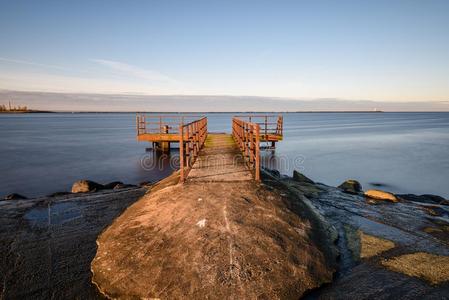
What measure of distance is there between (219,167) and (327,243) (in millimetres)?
4200

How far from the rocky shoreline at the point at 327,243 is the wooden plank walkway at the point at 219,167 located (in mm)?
945

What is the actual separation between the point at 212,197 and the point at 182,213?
0.85m

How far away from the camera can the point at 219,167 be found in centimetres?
957

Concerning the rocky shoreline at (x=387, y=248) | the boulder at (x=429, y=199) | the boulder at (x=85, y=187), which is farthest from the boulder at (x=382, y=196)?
the boulder at (x=85, y=187)

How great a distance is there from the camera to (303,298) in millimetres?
5012

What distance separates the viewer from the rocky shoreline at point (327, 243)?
17.9ft

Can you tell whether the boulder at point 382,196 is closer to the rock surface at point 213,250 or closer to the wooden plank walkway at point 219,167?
the wooden plank walkway at point 219,167

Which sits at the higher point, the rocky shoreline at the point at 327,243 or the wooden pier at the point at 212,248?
the wooden pier at the point at 212,248

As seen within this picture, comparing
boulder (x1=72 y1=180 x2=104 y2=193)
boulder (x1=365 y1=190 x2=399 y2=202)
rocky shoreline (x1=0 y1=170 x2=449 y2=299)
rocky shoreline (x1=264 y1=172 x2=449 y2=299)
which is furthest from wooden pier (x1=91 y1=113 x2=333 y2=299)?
boulder (x1=365 y1=190 x2=399 y2=202)

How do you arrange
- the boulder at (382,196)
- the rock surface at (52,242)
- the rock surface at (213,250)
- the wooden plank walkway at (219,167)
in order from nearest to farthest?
1. the rock surface at (213,250)
2. the rock surface at (52,242)
3. the wooden plank walkway at (219,167)
4. the boulder at (382,196)

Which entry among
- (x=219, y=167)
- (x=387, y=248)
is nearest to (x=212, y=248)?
(x=219, y=167)

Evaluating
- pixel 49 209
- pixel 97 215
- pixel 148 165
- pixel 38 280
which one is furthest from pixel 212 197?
pixel 148 165

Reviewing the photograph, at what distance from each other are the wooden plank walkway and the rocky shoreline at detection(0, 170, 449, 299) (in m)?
0.95

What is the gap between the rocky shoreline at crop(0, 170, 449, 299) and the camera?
5.46 meters
